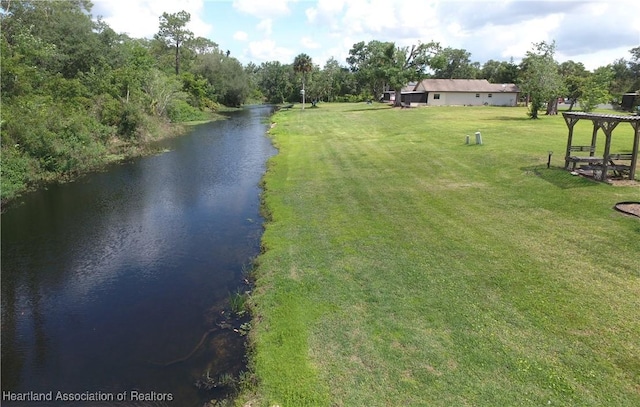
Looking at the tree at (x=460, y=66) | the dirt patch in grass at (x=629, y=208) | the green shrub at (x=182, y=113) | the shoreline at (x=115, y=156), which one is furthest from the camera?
the tree at (x=460, y=66)

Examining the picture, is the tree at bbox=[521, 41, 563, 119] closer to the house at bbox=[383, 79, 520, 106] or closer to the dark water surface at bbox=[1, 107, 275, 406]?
the house at bbox=[383, 79, 520, 106]

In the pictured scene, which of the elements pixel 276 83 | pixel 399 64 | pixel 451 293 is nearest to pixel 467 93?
pixel 399 64

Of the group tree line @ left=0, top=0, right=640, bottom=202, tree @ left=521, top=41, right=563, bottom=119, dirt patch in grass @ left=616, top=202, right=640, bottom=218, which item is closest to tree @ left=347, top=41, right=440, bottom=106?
tree line @ left=0, top=0, right=640, bottom=202

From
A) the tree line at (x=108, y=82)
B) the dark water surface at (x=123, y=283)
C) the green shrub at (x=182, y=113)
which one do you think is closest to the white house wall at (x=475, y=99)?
the tree line at (x=108, y=82)

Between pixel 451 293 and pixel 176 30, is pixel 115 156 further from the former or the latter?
pixel 176 30

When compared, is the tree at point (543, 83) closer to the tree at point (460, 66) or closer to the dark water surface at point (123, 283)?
the dark water surface at point (123, 283)

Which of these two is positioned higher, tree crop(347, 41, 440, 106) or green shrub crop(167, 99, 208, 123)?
tree crop(347, 41, 440, 106)

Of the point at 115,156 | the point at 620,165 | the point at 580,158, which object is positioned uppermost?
the point at 580,158
